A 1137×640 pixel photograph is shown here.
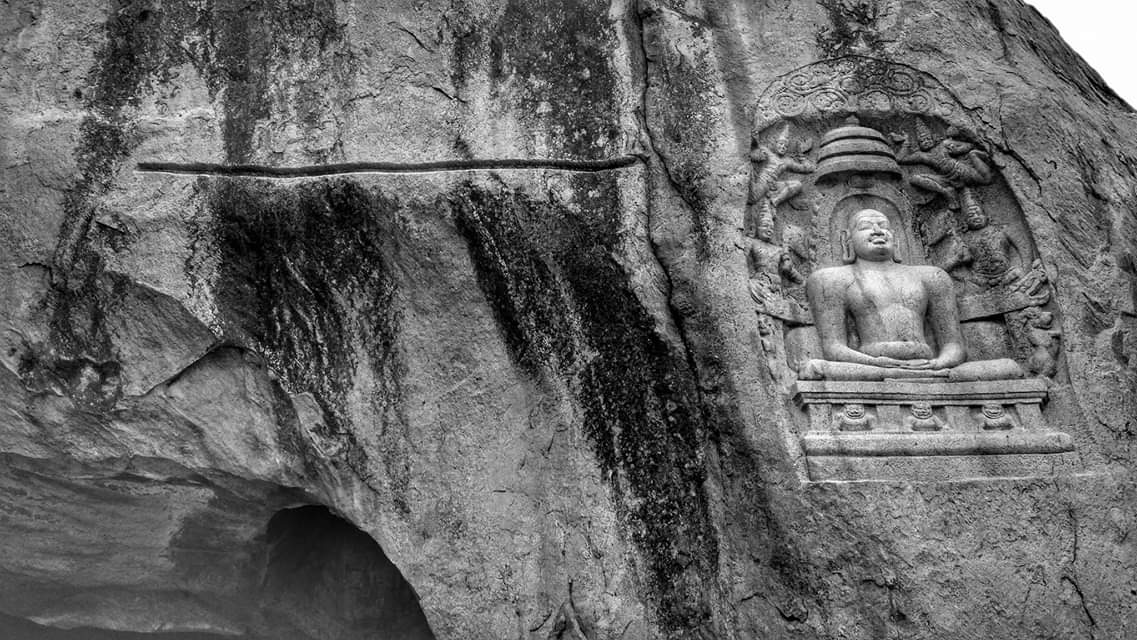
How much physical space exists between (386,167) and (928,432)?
8.48ft

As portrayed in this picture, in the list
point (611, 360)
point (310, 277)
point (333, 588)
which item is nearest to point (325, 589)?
point (333, 588)

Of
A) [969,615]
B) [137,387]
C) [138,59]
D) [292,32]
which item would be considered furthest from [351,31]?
[969,615]

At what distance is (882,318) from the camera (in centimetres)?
460

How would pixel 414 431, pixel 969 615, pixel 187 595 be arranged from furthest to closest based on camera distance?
1. pixel 187 595
2. pixel 414 431
3. pixel 969 615

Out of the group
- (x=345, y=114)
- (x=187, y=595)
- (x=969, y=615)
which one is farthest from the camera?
(x=187, y=595)

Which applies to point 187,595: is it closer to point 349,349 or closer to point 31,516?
point 31,516

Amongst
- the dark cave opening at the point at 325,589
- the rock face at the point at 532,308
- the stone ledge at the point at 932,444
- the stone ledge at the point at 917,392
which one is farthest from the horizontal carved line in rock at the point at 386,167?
the dark cave opening at the point at 325,589

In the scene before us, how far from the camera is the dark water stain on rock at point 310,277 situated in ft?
14.9

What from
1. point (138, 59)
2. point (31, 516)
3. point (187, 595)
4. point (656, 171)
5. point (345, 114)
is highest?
point (138, 59)

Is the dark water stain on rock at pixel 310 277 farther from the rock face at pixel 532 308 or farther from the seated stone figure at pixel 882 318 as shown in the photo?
the seated stone figure at pixel 882 318

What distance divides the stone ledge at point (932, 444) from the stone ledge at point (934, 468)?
0.02 metres

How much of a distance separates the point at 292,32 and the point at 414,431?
199cm

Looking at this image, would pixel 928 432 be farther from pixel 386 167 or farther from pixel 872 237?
pixel 386 167

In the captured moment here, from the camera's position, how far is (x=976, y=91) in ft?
16.1
